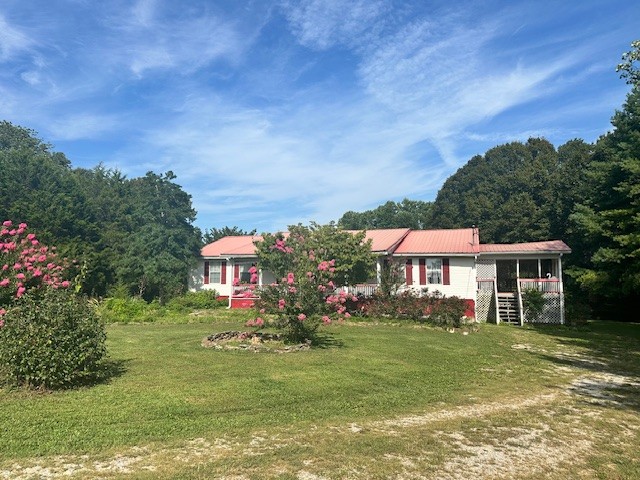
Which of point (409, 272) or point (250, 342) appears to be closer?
point (250, 342)

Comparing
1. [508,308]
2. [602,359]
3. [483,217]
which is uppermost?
[483,217]

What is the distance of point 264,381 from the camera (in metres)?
8.27

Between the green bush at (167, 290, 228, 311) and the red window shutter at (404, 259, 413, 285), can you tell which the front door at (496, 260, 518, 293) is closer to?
the red window shutter at (404, 259, 413, 285)

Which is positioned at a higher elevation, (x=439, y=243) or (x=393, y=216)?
(x=393, y=216)

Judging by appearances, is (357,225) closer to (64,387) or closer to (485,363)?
(485,363)

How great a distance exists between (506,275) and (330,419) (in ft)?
77.5

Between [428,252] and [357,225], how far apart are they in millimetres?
49635

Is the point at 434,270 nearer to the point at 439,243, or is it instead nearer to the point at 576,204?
the point at 439,243

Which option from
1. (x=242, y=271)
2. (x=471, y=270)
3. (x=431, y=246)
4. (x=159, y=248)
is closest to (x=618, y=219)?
(x=471, y=270)

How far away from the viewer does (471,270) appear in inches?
880

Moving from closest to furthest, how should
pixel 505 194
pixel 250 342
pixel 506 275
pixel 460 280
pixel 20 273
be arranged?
pixel 20 273, pixel 250 342, pixel 460 280, pixel 506 275, pixel 505 194

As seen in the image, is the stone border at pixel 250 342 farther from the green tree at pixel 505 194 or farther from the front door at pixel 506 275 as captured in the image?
the green tree at pixel 505 194

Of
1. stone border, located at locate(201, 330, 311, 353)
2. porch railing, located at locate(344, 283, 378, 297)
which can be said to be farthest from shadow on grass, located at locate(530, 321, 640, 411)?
porch railing, located at locate(344, 283, 378, 297)

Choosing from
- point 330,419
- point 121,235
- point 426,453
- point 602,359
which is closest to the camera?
point 426,453
